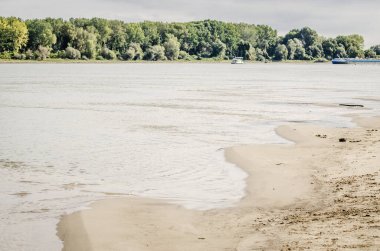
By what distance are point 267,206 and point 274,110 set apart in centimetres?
2744

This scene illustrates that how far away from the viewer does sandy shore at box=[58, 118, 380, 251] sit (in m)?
10.5

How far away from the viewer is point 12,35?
17362cm

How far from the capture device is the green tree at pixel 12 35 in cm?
17275

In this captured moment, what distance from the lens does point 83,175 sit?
1792cm

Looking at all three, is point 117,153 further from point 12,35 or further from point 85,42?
point 85,42

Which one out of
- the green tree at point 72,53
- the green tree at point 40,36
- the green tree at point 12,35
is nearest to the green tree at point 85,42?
the green tree at point 72,53

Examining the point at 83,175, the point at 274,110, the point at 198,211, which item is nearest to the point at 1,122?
the point at 83,175

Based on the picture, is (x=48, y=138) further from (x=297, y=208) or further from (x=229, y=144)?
(x=297, y=208)

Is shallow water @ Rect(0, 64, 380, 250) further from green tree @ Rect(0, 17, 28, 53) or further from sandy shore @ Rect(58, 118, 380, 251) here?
green tree @ Rect(0, 17, 28, 53)

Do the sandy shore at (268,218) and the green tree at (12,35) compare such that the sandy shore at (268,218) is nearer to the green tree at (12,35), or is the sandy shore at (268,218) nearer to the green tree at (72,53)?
the green tree at (12,35)

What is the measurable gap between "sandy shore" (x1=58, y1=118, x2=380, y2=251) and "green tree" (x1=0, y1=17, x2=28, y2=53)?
166 meters

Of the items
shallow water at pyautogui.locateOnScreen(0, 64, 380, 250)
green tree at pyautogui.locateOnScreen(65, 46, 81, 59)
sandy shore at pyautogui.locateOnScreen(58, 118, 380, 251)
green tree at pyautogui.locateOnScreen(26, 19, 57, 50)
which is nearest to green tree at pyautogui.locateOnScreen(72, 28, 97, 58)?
green tree at pyautogui.locateOnScreen(65, 46, 81, 59)

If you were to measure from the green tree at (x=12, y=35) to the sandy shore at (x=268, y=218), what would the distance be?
16601 cm

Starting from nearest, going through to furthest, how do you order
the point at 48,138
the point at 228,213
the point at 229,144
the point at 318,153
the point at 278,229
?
the point at 278,229, the point at 228,213, the point at 318,153, the point at 229,144, the point at 48,138
